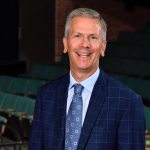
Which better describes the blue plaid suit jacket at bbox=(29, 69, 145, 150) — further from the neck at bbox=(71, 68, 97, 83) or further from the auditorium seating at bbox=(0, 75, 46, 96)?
the auditorium seating at bbox=(0, 75, 46, 96)

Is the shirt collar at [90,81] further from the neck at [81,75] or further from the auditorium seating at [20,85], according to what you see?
the auditorium seating at [20,85]

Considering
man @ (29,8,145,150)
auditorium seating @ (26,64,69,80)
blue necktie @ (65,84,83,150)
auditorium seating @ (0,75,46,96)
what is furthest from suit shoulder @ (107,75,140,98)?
auditorium seating @ (26,64,69,80)

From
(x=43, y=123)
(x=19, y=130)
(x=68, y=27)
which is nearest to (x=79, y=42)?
(x=68, y=27)

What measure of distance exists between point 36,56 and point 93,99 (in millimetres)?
9921

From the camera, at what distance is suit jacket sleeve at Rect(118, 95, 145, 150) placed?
1.52 m

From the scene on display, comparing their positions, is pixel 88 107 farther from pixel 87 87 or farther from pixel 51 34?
pixel 51 34

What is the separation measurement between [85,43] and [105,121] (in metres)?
0.24

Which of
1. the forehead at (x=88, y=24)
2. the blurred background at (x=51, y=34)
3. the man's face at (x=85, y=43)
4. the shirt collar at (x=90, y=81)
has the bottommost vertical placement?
the shirt collar at (x=90, y=81)

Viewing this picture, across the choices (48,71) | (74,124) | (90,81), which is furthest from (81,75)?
(48,71)

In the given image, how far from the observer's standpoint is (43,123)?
162cm

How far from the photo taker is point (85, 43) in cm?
154

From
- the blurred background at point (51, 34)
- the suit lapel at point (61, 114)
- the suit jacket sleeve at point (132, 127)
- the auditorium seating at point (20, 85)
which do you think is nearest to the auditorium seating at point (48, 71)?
the blurred background at point (51, 34)

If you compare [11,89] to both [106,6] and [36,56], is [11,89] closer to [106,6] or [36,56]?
[36,56]

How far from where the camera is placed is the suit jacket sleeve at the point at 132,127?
1.52 metres
